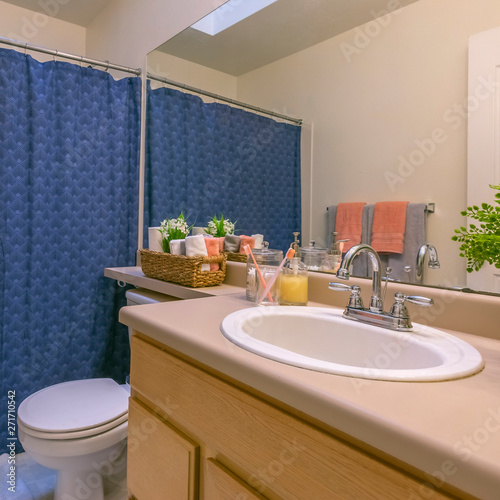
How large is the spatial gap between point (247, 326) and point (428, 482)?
0.52m

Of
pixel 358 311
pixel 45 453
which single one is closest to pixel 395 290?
pixel 358 311

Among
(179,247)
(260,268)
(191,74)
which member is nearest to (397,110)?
(260,268)

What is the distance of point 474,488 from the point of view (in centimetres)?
36

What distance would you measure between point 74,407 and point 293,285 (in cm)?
96

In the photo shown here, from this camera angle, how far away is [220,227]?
1.70 m

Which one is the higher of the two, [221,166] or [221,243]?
[221,166]

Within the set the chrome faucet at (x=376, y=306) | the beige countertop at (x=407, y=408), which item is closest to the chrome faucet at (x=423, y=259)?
the chrome faucet at (x=376, y=306)

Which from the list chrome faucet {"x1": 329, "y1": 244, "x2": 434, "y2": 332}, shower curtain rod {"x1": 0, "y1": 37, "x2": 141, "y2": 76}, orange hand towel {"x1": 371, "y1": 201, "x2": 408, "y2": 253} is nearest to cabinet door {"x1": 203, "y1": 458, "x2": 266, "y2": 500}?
chrome faucet {"x1": 329, "y1": 244, "x2": 434, "y2": 332}

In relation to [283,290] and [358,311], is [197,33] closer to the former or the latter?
[283,290]

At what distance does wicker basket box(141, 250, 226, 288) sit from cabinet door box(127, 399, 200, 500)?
54 centimetres

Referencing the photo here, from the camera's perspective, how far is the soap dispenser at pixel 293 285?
1.07 metres

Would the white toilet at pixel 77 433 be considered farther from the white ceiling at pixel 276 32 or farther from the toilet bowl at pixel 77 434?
the white ceiling at pixel 276 32

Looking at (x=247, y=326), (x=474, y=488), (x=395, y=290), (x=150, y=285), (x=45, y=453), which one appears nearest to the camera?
(x=474, y=488)

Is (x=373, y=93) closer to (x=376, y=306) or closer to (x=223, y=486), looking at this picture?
(x=376, y=306)
